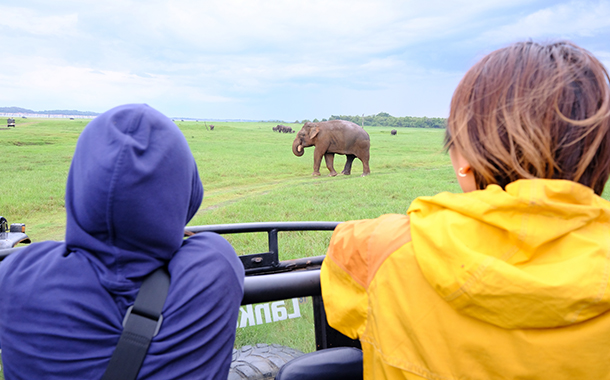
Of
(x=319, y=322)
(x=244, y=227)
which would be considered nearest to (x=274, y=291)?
(x=319, y=322)

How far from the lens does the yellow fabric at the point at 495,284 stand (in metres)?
0.72

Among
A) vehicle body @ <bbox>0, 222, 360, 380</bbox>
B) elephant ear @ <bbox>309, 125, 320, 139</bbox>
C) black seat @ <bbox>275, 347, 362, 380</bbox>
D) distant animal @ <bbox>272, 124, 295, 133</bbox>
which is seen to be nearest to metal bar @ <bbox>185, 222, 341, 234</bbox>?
vehicle body @ <bbox>0, 222, 360, 380</bbox>

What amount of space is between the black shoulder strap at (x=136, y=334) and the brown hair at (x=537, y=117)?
27.5 inches

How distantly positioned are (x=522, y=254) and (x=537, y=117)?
0.86 ft

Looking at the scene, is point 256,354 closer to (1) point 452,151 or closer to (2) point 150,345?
(2) point 150,345

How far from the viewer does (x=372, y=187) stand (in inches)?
367

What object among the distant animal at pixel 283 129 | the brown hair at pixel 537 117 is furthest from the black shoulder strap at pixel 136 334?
the distant animal at pixel 283 129

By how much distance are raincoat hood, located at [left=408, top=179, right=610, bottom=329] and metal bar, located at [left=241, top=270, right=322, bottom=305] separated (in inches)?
13.6

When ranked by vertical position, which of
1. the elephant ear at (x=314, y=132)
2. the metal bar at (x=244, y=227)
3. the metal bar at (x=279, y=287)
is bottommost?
the metal bar at (x=244, y=227)

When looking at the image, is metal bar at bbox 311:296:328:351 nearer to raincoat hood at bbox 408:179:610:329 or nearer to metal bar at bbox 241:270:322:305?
metal bar at bbox 241:270:322:305

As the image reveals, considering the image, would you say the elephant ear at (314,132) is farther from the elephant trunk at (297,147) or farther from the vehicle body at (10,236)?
the vehicle body at (10,236)

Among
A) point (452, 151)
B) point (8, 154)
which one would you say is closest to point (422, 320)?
point (452, 151)

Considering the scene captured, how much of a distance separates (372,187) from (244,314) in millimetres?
8091

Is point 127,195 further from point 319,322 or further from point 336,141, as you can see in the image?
point 336,141
